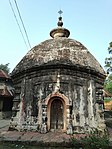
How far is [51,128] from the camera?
9.18 metres

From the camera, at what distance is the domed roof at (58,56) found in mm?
9848

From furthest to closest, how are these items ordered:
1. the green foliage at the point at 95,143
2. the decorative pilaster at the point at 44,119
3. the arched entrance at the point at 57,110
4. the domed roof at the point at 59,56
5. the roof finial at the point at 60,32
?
the roof finial at the point at 60,32 → the domed roof at the point at 59,56 → the arched entrance at the point at 57,110 → the decorative pilaster at the point at 44,119 → the green foliage at the point at 95,143

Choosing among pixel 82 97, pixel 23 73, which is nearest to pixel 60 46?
pixel 23 73

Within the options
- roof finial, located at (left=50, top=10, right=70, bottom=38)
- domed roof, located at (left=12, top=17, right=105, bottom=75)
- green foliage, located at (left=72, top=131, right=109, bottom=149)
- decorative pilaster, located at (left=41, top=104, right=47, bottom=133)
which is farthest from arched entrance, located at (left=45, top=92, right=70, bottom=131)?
roof finial, located at (left=50, top=10, right=70, bottom=38)

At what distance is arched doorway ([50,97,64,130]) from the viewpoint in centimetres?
922

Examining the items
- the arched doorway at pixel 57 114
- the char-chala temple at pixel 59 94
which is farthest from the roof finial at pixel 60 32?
the arched doorway at pixel 57 114

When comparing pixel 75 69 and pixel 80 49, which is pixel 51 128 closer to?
pixel 75 69

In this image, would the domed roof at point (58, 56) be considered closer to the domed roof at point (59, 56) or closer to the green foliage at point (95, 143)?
the domed roof at point (59, 56)

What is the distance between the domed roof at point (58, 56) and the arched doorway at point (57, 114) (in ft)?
7.29

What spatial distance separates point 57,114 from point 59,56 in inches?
128

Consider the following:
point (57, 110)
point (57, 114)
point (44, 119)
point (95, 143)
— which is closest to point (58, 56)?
point (57, 110)

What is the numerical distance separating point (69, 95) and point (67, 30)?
6641mm

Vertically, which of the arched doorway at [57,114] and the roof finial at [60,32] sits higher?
the roof finial at [60,32]

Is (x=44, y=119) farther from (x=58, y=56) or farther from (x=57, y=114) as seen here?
(x=58, y=56)
